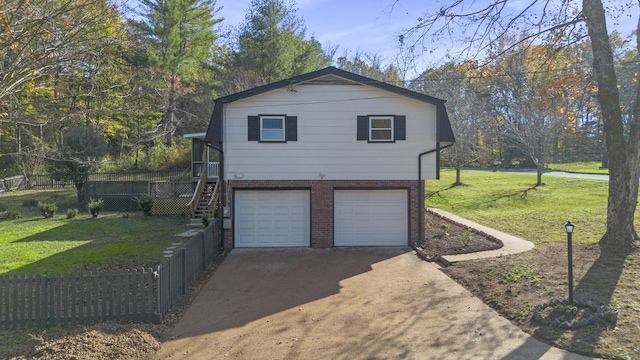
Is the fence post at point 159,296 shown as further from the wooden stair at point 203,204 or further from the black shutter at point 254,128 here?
the wooden stair at point 203,204

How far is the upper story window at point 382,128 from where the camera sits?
1300 centimetres

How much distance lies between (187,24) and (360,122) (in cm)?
2287

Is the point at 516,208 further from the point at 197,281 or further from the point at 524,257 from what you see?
the point at 197,281

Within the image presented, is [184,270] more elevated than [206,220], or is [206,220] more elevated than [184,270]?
[206,220]

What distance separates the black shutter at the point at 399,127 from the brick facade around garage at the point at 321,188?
4.95ft

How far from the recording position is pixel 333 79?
1302 centimetres

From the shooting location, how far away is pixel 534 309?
6762 mm

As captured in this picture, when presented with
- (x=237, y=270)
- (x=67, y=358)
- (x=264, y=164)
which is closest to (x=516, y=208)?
(x=264, y=164)

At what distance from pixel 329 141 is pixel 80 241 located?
30.2ft

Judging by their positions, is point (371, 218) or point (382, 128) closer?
point (382, 128)

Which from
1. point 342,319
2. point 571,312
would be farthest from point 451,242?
point 342,319

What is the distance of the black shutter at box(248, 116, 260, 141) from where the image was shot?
505 inches

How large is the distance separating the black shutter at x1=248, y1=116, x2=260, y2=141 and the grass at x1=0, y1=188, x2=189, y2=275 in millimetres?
4517

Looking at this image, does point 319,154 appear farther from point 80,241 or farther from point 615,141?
point 80,241
